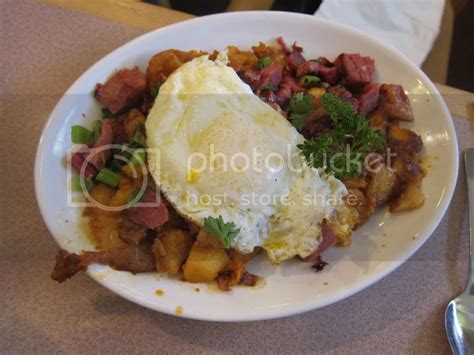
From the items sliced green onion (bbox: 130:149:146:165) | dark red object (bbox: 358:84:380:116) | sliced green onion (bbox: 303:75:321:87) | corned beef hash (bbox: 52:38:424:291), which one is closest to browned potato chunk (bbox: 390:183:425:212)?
corned beef hash (bbox: 52:38:424:291)

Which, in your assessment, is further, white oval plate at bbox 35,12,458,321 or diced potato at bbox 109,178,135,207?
diced potato at bbox 109,178,135,207

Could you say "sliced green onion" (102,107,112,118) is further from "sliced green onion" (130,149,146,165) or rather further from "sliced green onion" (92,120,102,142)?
"sliced green onion" (130,149,146,165)

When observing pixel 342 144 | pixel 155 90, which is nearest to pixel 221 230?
pixel 342 144

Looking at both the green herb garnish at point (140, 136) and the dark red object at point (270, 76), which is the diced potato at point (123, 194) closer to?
the green herb garnish at point (140, 136)

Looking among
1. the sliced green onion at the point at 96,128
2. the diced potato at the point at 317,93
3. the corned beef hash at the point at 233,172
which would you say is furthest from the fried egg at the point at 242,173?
the sliced green onion at the point at 96,128

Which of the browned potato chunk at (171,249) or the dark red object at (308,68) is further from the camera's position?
the dark red object at (308,68)

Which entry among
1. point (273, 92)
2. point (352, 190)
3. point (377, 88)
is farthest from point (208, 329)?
point (377, 88)
